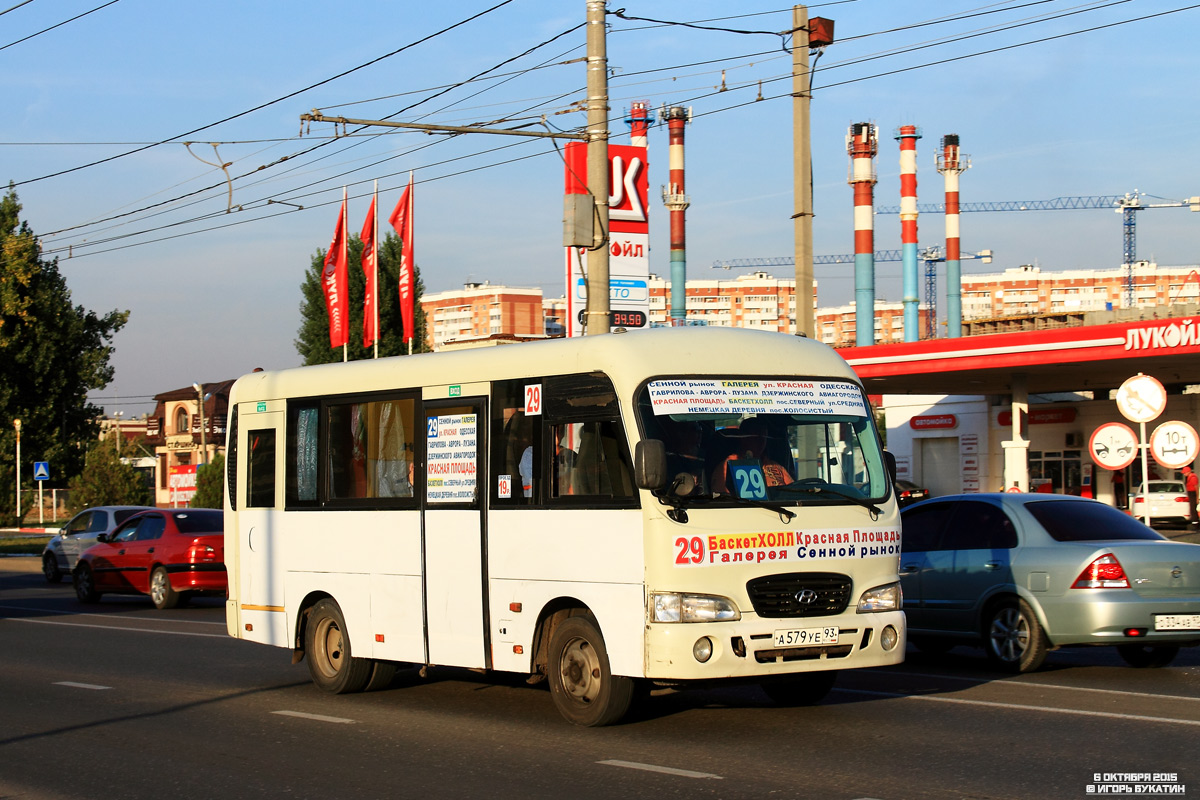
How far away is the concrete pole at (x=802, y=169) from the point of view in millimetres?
19766

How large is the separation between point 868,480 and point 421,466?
3434mm

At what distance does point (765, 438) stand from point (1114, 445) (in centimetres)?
1126

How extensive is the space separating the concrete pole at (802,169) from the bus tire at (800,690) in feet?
31.4

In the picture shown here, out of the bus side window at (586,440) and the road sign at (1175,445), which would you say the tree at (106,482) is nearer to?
the road sign at (1175,445)

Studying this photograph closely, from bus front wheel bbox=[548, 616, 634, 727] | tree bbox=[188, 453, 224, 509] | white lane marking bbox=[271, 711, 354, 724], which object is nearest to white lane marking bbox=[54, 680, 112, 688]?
white lane marking bbox=[271, 711, 354, 724]

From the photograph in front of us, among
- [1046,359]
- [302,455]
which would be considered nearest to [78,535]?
[302,455]

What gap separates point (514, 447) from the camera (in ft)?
32.9

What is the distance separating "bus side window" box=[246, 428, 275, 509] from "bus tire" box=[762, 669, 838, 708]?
A: 4.87 meters

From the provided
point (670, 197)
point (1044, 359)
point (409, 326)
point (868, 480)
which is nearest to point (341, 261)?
point (409, 326)

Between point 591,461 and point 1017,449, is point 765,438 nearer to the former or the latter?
point 591,461

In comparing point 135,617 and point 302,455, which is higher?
point 302,455

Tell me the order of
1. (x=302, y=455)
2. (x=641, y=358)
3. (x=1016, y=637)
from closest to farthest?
(x=641, y=358), (x=1016, y=637), (x=302, y=455)

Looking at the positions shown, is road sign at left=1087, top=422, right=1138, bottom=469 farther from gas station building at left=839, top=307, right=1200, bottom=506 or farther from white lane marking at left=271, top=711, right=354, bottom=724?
gas station building at left=839, top=307, right=1200, bottom=506

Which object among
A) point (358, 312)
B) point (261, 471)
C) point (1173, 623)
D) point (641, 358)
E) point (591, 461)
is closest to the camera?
point (641, 358)
